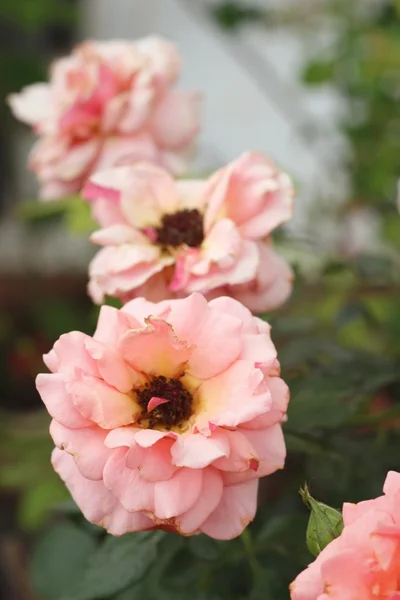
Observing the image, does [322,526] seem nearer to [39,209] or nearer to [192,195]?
[192,195]

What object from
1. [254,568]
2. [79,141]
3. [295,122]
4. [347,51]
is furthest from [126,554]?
[295,122]

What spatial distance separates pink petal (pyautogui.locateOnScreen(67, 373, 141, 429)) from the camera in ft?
0.80

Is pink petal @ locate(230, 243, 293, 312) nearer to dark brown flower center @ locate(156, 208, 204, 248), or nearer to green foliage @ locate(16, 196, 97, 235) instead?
dark brown flower center @ locate(156, 208, 204, 248)

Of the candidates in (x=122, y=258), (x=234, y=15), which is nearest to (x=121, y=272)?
(x=122, y=258)

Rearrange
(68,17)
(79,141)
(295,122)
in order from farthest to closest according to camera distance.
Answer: (68,17), (295,122), (79,141)

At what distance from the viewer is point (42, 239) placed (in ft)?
4.59

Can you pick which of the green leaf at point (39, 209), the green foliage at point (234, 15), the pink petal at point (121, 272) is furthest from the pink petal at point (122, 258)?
the green foliage at point (234, 15)

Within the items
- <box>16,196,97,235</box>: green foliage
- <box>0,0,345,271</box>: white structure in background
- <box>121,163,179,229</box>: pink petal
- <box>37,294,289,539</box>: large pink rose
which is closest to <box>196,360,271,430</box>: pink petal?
<box>37,294,289,539</box>: large pink rose

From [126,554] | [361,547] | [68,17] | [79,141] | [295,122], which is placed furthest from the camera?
[68,17]

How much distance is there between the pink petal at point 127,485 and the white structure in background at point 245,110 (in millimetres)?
898

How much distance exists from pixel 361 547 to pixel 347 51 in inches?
34.2

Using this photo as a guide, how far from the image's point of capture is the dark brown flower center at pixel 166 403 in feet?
0.90

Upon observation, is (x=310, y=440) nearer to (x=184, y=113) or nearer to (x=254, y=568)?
(x=254, y=568)

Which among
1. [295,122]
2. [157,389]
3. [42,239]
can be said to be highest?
[157,389]
